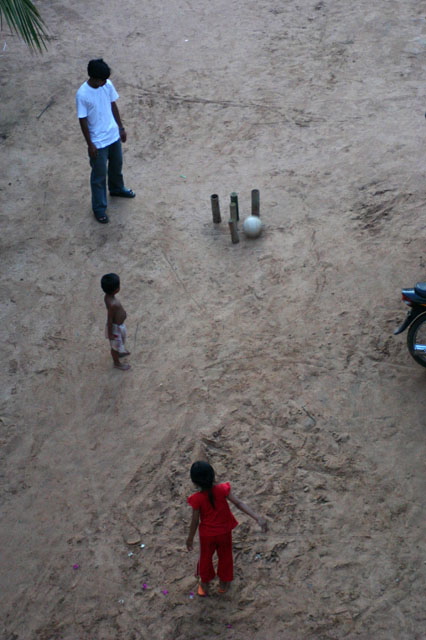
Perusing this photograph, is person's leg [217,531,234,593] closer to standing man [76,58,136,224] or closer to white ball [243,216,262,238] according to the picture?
white ball [243,216,262,238]

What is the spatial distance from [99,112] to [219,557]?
191 inches

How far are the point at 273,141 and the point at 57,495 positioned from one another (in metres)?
5.63

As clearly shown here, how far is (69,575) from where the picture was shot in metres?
4.18

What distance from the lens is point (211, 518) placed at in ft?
12.1

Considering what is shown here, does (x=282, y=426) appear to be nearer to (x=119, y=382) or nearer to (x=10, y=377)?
(x=119, y=382)

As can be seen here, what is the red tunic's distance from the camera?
3611 mm

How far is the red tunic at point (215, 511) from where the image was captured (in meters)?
3.61

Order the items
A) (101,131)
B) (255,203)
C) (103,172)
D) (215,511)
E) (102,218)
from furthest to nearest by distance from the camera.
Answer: (102,218) → (103,172) → (255,203) → (101,131) → (215,511)

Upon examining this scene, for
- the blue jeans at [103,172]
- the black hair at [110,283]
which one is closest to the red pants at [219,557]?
the black hair at [110,283]

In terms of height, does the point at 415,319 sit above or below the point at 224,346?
above

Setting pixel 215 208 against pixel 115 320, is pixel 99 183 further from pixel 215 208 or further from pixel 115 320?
pixel 115 320

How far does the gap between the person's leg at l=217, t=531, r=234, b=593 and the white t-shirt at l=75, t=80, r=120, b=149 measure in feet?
15.2

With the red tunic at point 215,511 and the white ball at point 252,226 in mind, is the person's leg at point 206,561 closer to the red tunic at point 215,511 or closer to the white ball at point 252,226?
the red tunic at point 215,511

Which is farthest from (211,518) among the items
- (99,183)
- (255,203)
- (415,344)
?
(99,183)
